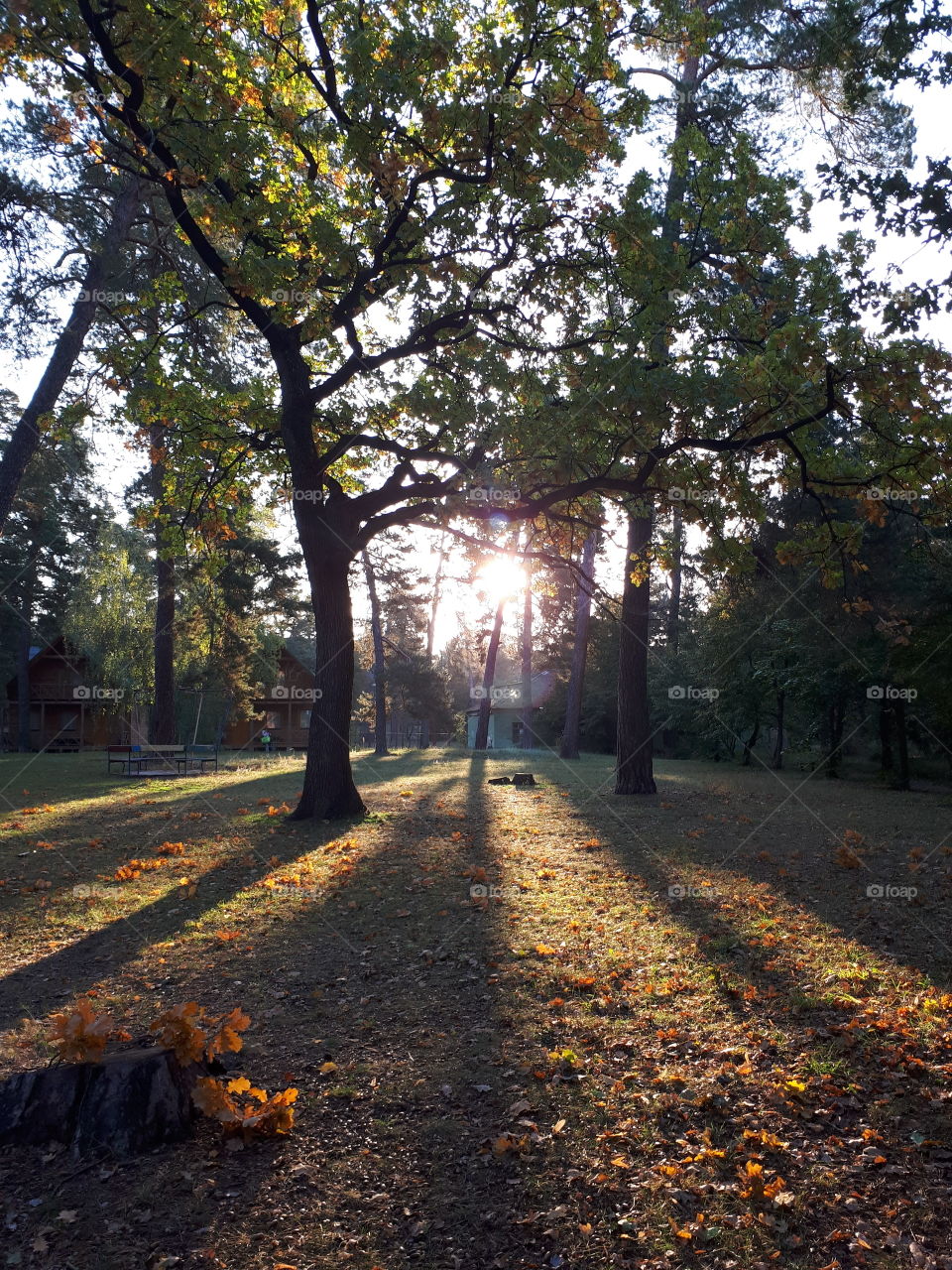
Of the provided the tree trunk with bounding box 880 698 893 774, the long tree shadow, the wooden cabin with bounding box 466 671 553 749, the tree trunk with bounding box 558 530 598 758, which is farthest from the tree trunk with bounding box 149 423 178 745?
the wooden cabin with bounding box 466 671 553 749

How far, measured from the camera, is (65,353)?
47.8 feet

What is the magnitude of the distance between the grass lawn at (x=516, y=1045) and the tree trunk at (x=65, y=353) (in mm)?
6567

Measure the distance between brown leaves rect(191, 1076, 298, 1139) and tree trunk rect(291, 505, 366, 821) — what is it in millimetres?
8767

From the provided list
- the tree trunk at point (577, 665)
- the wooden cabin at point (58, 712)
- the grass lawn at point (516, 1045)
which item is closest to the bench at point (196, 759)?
the grass lawn at point (516, 1045)

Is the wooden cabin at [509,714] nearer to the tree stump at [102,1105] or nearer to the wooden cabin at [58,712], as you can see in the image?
the wooden cabin at [58,712]

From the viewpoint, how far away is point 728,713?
30.4 meters

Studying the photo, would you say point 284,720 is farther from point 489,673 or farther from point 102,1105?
point 102,1105

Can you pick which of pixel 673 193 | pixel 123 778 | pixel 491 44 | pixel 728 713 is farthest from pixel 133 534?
pixel 491 44

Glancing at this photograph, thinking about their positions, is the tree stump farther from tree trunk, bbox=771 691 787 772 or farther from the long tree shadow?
tree trunk, bbox=771 691 787 772

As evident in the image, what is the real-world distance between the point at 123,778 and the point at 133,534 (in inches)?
779

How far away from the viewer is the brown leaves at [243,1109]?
3.71m

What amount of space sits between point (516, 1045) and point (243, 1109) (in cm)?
168

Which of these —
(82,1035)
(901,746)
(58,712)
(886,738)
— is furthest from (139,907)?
(58,712)

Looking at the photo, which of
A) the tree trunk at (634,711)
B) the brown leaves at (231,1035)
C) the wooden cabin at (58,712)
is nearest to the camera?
the brown leaves at (231,1035)
